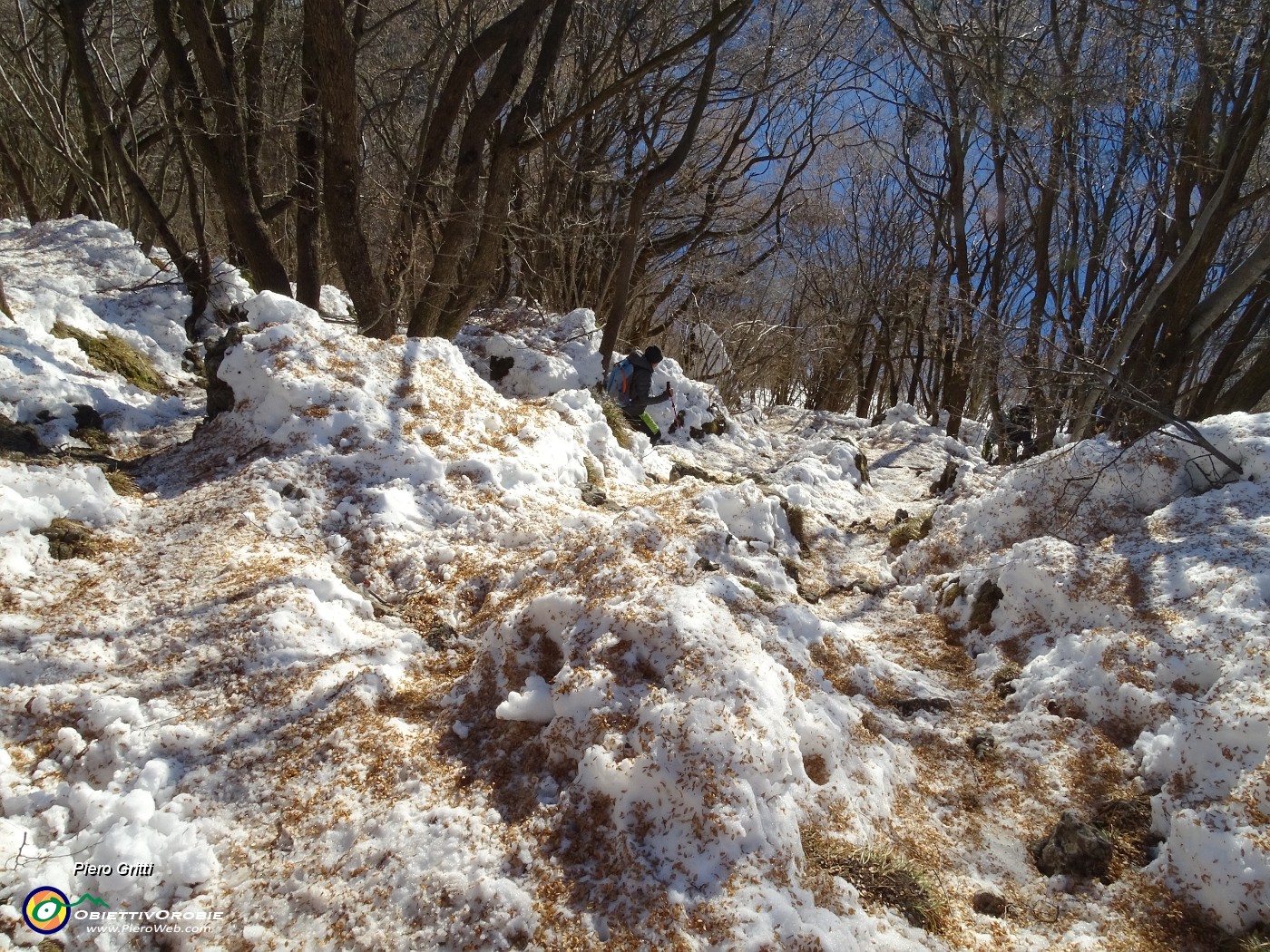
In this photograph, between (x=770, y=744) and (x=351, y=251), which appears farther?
(x=351, y=251)

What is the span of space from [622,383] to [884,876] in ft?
21.7

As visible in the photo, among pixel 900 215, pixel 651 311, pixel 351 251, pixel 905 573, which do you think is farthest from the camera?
pixel 900 215

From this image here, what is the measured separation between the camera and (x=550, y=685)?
9.73 ft

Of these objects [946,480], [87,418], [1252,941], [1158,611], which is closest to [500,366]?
[87,418]

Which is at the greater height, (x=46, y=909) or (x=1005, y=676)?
(x=1005, y=676)

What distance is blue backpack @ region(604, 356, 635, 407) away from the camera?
837 cm

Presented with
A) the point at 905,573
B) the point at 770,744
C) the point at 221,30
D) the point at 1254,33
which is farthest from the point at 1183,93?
the point at 221,30

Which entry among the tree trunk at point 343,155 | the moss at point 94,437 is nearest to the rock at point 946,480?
the tree trunk at point 343,155

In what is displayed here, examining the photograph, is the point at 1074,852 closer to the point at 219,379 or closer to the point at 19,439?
the point at 219,379

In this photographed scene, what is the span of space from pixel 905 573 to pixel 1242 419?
7.75ft

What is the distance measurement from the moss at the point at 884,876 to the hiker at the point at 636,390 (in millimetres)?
5950

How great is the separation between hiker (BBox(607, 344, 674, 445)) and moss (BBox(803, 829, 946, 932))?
19.5 ft

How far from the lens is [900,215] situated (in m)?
17.1

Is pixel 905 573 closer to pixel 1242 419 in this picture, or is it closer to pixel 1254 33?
pixel 1242 419
